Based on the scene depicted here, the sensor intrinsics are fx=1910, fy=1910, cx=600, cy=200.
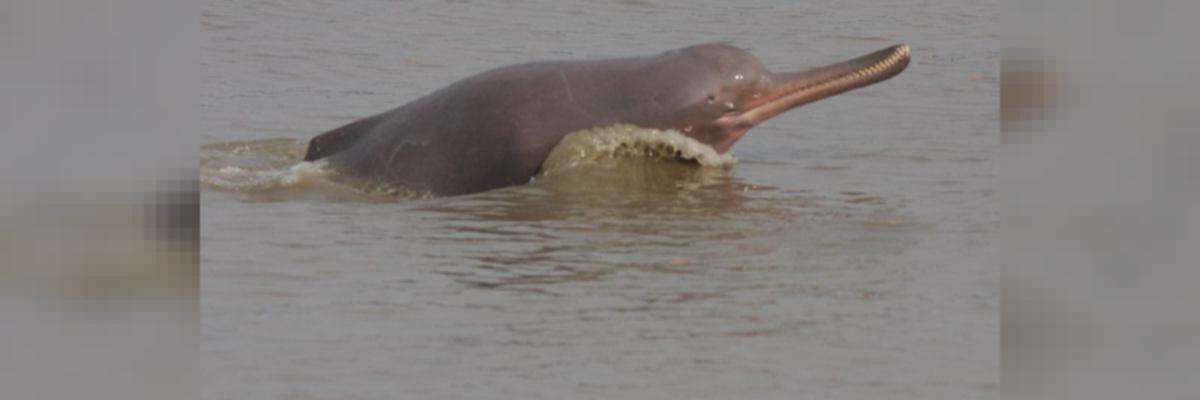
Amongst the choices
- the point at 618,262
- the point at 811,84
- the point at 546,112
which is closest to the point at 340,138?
the point at 546,112

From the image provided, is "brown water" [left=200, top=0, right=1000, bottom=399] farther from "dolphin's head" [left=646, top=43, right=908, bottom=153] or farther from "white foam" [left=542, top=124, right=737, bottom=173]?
"dolphin's head" [left=646, top=43, right=908, bottom=153]

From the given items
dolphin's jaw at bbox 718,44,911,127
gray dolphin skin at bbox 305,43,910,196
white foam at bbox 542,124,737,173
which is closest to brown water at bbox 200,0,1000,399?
white foam at bbox 542,124,737,173

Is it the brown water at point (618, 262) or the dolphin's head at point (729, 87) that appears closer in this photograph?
the brown water at point (618, 262)

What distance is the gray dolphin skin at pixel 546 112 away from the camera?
30.5 ft

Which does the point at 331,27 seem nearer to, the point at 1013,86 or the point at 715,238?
the point at 715,238

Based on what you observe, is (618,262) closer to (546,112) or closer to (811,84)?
(546,112)

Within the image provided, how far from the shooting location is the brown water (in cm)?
575

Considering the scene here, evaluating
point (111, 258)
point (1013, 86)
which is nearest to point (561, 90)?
point (1013, 86)

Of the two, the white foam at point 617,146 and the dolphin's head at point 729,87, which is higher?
the dolphin's head at point 729,87

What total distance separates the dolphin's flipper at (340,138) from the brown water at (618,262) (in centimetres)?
27

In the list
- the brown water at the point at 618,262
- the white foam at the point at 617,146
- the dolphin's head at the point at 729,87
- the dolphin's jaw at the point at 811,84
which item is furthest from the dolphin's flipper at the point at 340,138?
the dolphin's jaw at the point at 811,84

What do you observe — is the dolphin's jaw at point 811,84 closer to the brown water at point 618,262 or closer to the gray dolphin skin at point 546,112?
the gray dolphin skin at point 546,112

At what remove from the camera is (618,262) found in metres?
7.48

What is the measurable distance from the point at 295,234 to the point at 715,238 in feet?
5.83
